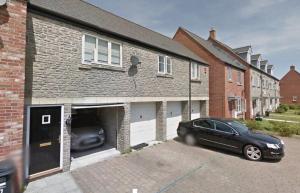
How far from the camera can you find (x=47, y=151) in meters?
6.71

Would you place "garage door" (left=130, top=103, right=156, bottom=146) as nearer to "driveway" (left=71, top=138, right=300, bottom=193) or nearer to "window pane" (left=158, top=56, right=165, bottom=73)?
"driveway" (left=71, top=138, right=300, bottom=193)

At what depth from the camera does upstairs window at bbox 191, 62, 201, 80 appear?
51.9 ft

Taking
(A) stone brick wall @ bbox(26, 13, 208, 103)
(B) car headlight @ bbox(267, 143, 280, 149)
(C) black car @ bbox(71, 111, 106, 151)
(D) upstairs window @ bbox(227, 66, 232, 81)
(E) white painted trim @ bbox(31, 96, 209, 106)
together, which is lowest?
(B) car headlight @ bbox(267, 143, 280, 149)

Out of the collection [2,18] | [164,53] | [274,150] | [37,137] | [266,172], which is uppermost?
[164,53]

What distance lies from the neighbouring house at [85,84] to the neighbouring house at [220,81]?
23.2 feet

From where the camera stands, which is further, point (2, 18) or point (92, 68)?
point (92, 68)

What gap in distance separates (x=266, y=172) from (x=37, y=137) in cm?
821

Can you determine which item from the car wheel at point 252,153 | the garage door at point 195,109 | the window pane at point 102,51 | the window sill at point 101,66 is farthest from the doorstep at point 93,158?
the garage door at point 195,109

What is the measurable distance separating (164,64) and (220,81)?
862cm

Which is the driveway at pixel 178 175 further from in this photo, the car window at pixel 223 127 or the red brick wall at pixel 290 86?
the red brick wall at pixel 290 86

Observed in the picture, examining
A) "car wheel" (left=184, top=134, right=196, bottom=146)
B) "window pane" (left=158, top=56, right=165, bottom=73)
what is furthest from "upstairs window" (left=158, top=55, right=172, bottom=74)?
"car wheel" (left=184, top=134, right=196, bottom=146)

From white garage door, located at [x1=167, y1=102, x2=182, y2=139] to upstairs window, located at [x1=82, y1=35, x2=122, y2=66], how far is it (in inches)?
222

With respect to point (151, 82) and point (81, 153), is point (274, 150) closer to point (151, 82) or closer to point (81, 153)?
point (151, 82)

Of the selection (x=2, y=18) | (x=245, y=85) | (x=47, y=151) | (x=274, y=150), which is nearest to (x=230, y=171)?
(x=274, y=150)
